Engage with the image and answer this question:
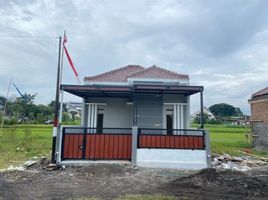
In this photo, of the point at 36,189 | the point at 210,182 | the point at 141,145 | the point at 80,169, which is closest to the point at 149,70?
the point at 141,145

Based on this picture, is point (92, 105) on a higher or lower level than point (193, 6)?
lower

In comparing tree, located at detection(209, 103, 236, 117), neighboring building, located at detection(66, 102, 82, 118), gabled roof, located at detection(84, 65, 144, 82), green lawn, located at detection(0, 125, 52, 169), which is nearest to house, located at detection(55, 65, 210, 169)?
gabled roof, located at detection(84, 65, 144, 82)

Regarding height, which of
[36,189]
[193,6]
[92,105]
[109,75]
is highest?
[193,6]

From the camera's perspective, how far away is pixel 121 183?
649 centimetres

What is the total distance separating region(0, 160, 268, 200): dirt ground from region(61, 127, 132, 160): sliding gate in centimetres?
79

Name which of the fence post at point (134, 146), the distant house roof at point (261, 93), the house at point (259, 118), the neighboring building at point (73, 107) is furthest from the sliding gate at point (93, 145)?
the neighboring building at point (73, 107)

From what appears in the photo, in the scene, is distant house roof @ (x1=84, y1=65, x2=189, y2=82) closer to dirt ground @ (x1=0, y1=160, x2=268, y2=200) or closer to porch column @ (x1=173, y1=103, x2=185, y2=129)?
porch column @ (x1=173, y1=103, x2=185, y2=129)

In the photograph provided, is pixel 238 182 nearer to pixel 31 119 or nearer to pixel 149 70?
pixel 149 70

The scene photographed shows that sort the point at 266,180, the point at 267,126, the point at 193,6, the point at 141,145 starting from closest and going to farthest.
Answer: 1. the point at 266,180
2. the point at 141,145
3. the point at 193,6
4. the point at 267,126

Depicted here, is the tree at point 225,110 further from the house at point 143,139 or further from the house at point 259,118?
the house at point 143,139

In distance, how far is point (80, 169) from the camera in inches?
316

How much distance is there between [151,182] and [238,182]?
242 centimetres

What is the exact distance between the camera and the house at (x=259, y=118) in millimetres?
15076

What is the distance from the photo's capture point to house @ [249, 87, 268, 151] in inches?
594
